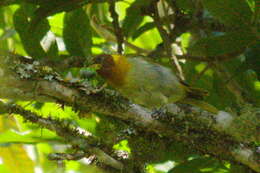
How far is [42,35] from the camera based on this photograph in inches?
111

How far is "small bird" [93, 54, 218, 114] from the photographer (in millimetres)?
2330

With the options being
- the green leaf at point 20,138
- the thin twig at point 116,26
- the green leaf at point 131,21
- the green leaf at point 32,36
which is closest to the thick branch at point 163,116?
the green leaf at point 20,138

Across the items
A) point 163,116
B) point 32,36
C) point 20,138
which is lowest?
point 20,138

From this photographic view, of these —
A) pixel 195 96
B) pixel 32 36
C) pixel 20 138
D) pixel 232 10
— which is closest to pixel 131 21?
pixel 32 36

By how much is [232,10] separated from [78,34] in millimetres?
1070

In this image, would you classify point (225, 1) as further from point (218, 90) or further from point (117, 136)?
point (117, 136)

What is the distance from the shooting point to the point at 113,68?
2.39 meters

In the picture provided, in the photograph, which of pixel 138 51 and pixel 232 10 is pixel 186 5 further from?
pixel 138 51

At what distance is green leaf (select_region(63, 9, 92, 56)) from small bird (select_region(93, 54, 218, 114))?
1.41 ft

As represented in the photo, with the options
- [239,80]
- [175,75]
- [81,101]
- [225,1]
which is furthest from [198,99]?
[81,101]

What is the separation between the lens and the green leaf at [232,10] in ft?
7.73

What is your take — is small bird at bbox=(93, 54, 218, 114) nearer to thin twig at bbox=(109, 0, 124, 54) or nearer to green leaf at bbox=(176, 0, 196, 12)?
thin twig at bbox=(109, 0, 124, 54)

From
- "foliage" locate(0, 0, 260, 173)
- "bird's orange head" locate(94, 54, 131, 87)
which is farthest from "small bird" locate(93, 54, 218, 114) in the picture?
"foliage" locate(0, 0, 260, 173)

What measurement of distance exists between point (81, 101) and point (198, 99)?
0.90 m
